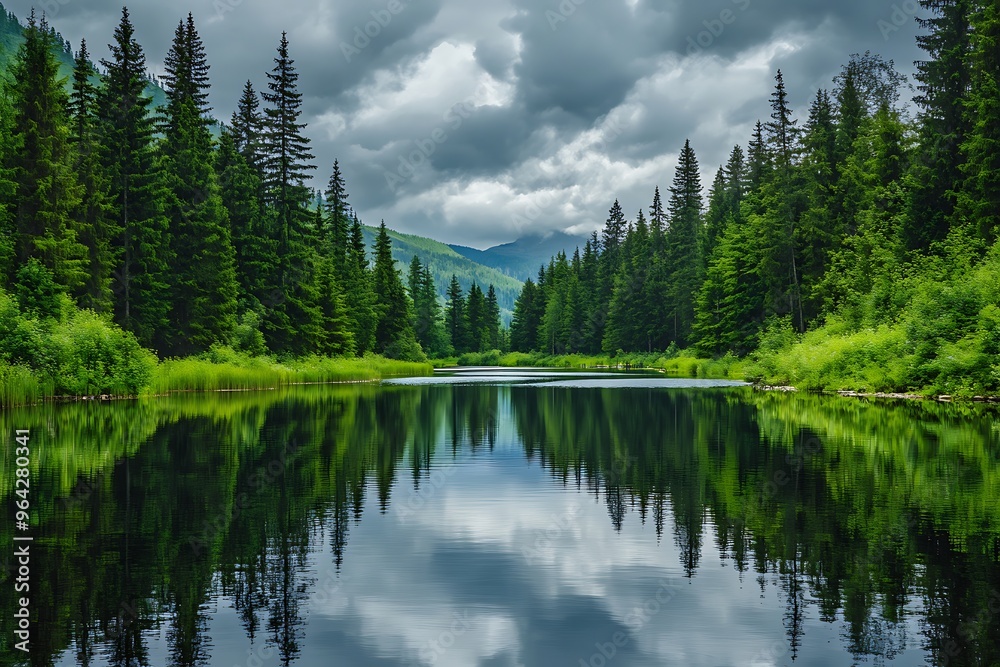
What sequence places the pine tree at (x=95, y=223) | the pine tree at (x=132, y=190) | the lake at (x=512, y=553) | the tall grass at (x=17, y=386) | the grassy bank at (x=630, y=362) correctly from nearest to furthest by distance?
the lake at (x=512, y=553) < the tall grass at (x=17, y=386) < the pine tree at (x=95, y=223) < the pine tree at (x=132, y=190) < the grassy bank at (x=630, y=362)

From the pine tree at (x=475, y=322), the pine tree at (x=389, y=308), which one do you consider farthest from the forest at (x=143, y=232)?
the pine tree at (x=475, y=322)

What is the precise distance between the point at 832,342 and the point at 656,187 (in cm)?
9330

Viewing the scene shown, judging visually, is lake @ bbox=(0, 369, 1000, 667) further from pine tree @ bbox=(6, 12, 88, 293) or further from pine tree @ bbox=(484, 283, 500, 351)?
pine tree @ bbox=(484, 283, 500, 351)

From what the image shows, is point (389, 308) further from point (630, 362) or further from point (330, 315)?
point (630, 362)

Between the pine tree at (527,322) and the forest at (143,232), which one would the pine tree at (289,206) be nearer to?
the forest at (143,232)

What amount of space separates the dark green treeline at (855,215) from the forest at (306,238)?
0.19 meters

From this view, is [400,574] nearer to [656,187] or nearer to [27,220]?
[27,220]

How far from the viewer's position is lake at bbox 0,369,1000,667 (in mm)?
7414

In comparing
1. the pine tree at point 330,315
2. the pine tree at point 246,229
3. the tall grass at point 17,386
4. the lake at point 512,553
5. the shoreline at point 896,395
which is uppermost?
the pine tree at point 246,229

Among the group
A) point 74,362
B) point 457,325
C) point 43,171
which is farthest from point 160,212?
point 457,325

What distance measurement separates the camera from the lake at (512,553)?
24.3 ft

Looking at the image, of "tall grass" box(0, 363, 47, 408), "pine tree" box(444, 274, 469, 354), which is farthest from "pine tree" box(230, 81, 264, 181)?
"pine tree" box(444, 274, 469, 354)

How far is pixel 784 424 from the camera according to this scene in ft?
91.3

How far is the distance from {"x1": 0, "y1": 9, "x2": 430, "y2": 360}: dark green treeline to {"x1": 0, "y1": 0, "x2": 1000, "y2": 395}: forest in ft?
0.51
